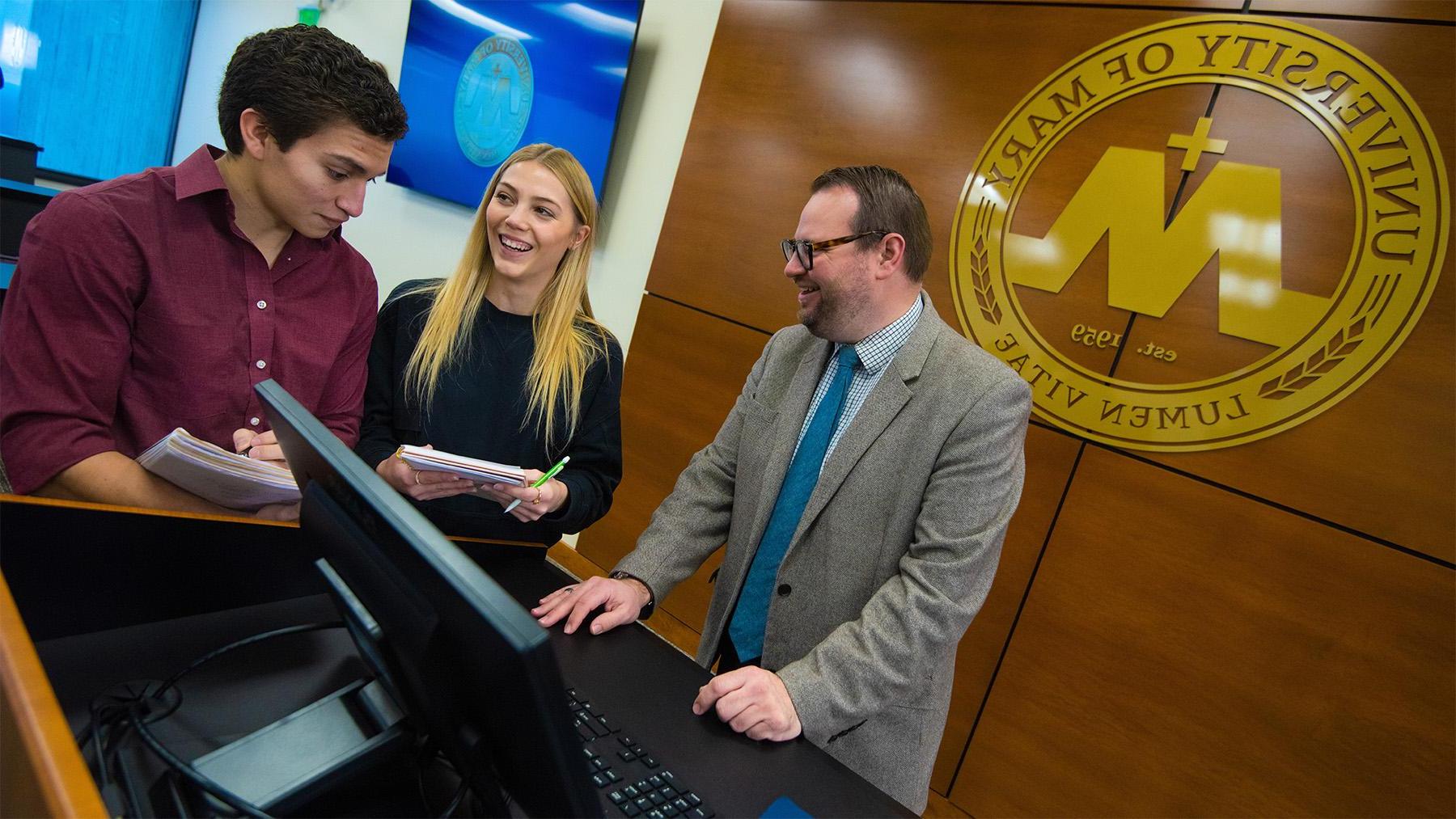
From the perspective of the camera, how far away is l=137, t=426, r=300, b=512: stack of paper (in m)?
1.14

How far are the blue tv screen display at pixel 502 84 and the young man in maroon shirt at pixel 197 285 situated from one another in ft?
7.76

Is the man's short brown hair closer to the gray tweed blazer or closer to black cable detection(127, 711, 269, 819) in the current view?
the gray tweed blazer

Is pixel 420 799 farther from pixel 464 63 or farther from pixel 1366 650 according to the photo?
pixel 464 63

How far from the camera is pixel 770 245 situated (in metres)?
3.04

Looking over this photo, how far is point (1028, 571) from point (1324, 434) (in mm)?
827

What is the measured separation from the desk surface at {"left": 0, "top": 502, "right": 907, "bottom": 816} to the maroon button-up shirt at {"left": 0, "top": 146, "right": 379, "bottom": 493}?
0.40m

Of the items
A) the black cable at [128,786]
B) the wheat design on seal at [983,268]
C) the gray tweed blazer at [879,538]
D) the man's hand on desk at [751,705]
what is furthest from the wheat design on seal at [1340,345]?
the black cable at [128,786]

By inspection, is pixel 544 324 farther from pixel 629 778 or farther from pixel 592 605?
pixel 629 778

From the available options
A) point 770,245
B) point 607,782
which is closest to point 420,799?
point 607,782

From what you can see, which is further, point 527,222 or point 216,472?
point 527,222

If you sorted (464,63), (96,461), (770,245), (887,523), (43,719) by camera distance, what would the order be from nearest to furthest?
(43,719) → (96,461) → (887,523) → (770,245) → (464,63)

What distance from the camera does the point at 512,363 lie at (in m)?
1.87

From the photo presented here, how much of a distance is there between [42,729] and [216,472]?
609mm

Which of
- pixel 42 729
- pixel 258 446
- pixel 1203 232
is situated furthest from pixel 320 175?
pixel 1203 232
